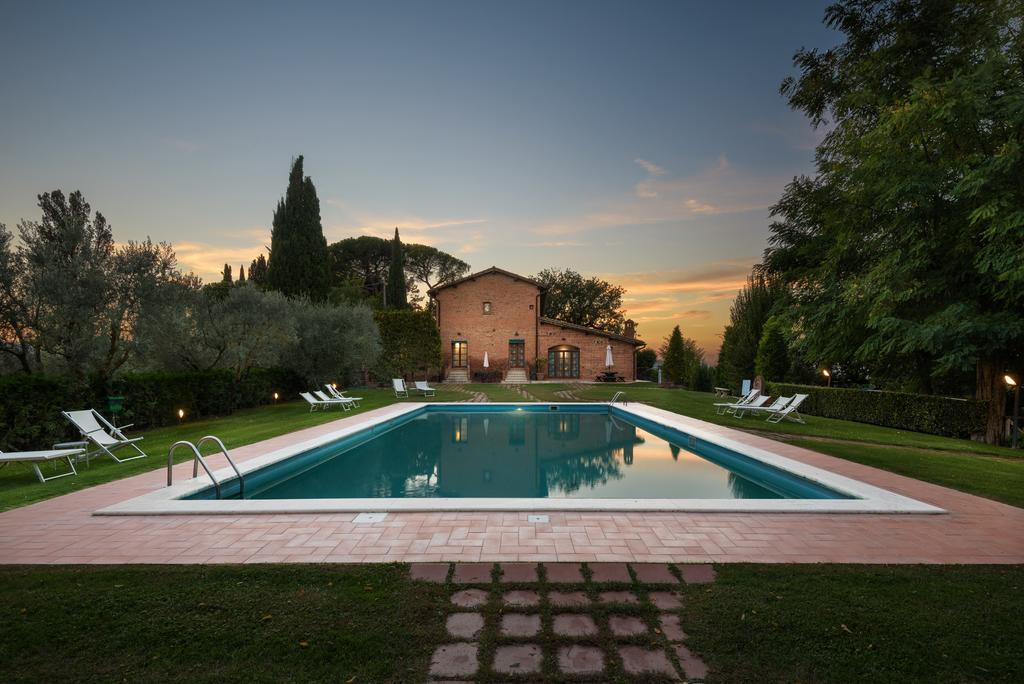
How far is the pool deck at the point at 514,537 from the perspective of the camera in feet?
11.9

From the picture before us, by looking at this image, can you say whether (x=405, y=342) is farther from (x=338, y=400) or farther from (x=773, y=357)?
(x=773, y=357)

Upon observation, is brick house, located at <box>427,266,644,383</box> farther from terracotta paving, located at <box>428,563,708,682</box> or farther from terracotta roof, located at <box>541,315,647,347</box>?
terracotta paving, located at <box>428,563,708,682</box>

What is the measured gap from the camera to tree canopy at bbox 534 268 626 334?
43062mm

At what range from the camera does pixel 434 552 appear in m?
3.67

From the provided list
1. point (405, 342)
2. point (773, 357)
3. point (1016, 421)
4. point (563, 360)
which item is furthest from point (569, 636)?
point (563, 360)

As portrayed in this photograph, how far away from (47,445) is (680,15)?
66.1ft

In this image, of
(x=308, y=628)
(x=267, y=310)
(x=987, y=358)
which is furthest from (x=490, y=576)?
(x=267, y=310)

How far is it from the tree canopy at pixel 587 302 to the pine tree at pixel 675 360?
49.8 feet

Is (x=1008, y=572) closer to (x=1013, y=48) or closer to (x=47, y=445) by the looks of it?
(x=1013, y=48)

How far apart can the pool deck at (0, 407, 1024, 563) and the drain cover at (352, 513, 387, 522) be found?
0.05m

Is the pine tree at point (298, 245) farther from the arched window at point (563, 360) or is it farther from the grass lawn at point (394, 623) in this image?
the grass lawn at point (394, 623)

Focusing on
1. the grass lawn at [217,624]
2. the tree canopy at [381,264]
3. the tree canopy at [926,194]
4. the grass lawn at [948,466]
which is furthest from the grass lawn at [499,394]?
the tree canopy at [381,264]

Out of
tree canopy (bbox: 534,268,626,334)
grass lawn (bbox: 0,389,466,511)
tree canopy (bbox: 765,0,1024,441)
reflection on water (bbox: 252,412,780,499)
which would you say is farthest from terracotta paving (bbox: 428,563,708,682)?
tree canopy (bbox: 534,268,626,334)

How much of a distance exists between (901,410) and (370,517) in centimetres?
1396
